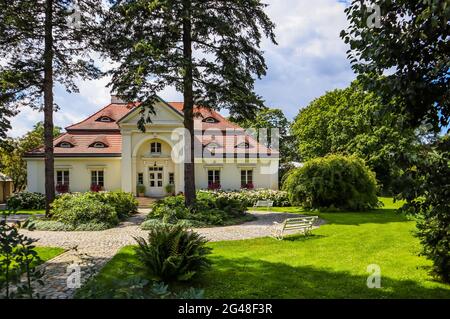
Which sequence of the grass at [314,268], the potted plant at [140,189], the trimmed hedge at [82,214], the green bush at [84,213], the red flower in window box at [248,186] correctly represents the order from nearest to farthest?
1. the grass at [314,268]
2. the trimmed hedge at [82,214]
3. the green bush at [84,213]
4. the potted plant at [140,189]
5. the red flower in window box at [248,186]

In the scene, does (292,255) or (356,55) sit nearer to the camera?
(356,55)

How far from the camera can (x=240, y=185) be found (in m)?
29.5

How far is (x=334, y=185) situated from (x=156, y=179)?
15.4 meters

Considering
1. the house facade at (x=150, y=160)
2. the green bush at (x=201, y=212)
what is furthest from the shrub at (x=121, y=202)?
the house facade at (x=150, y=160)

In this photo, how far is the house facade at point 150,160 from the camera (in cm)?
2791

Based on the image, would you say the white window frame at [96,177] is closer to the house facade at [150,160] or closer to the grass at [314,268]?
the house facade at [150,160]

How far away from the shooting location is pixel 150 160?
29000 mm

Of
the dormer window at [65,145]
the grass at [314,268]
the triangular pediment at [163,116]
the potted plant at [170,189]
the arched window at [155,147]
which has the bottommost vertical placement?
the grass at [314,268]

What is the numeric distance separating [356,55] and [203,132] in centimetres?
2686

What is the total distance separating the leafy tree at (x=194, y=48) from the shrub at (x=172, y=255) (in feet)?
31.0

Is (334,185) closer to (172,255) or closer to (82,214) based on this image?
(82,214)

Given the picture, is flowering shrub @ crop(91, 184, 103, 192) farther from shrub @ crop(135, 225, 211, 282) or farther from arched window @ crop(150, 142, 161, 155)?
shrub @ crop(135, 225, 211, 282)

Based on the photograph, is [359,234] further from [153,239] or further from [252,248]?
[153,239]

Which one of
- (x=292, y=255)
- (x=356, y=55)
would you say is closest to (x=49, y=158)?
(x=292, y=255)
